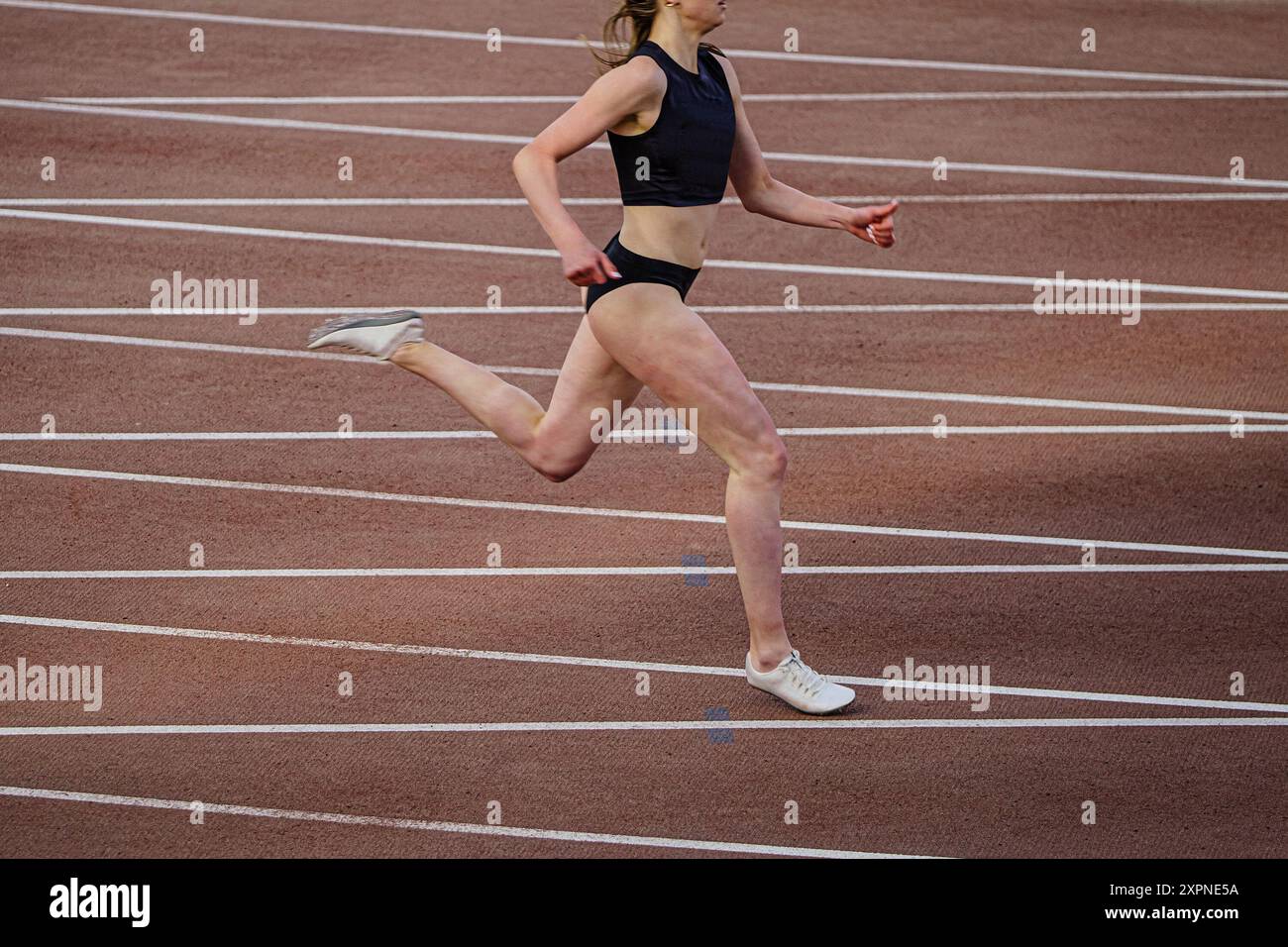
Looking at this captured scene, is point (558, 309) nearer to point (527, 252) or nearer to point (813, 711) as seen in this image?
point (527, 252)

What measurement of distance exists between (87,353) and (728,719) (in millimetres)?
4747

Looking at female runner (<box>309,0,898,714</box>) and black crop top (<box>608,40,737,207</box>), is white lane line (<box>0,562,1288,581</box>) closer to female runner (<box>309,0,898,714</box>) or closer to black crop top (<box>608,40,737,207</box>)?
female runner (<box>309,0,898,714</box>)

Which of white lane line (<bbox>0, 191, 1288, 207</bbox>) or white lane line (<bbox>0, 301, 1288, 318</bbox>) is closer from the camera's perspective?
white lane line (<bbox>0, 301, 1288, 318</bbox>)

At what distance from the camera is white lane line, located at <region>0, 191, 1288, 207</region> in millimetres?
10805

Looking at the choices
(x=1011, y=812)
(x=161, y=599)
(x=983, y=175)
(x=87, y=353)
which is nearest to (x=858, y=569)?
(x=1011, y=812)

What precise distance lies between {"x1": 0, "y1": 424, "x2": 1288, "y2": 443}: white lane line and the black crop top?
9.11 ft

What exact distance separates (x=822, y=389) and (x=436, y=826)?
13.6ft

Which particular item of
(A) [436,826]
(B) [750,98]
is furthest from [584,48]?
(A) [436,826]

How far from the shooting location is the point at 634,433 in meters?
8.24

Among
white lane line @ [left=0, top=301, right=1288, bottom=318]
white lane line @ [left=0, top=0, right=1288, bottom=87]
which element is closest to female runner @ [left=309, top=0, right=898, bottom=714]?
white lane line @ [left=0, top=301, right=1288, bottom=318]

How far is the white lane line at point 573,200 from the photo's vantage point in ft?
35.4

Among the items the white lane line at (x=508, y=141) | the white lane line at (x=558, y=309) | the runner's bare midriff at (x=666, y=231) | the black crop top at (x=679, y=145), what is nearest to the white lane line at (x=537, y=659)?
the runner's bare midriff at (x=666, y=231)

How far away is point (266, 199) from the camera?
10867 mm

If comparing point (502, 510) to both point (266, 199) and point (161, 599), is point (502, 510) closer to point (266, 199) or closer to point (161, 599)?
point (161, 599)
